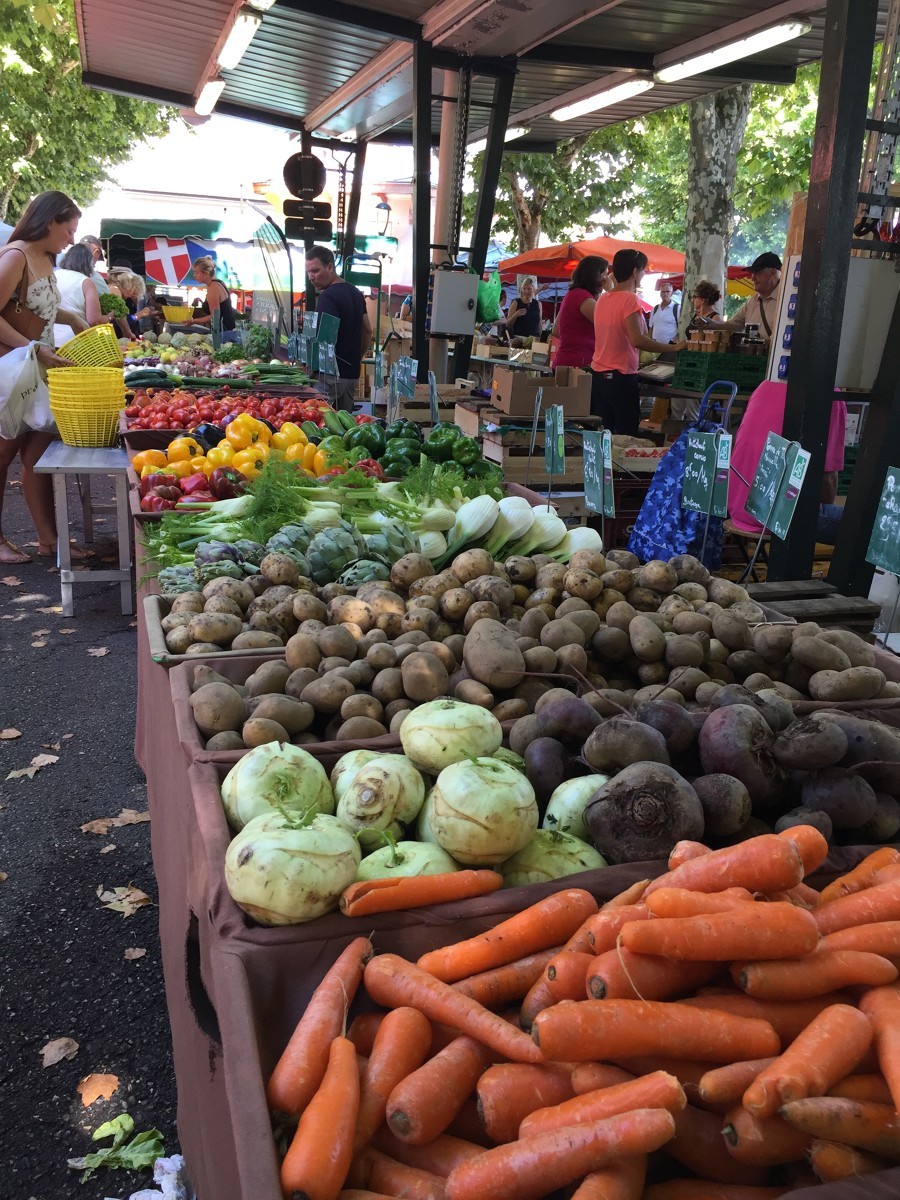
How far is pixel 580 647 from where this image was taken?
238 centimetres

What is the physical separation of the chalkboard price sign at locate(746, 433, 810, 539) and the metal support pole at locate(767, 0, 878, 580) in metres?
1.20

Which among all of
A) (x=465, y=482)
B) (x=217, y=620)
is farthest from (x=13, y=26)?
(x=217, y=620)

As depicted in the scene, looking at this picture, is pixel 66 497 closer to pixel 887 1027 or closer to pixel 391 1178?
pixel 391 1178

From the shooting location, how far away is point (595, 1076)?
4.07ft

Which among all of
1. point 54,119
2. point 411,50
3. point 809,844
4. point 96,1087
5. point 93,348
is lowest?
point 96,1087

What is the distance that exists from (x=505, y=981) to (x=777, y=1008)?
439 millimetres

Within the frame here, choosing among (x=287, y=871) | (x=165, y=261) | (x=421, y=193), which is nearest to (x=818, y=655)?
(x=287, y=871)

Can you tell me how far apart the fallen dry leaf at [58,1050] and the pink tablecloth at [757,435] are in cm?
426

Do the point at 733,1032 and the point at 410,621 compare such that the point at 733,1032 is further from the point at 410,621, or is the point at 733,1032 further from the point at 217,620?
the point at 217,620

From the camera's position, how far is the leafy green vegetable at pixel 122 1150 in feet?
7.08

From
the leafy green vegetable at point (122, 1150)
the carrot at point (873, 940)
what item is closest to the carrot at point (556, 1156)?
the carrot at point (873, 940)

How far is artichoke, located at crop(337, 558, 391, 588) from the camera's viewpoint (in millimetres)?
3072

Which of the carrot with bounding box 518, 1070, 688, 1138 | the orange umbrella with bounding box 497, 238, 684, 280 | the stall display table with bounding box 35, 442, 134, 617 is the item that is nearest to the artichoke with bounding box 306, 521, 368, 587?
the carrot with bounding box 518, 1070, 688, 1138

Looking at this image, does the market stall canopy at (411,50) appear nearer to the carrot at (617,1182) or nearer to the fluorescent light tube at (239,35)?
the fluorescent light tube at (239,35)
